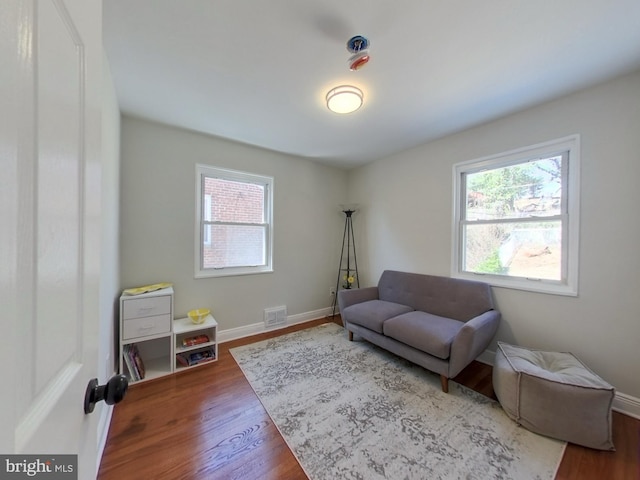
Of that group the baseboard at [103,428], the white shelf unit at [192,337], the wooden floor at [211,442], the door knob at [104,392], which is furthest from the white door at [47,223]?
the white shelf unit at [192,337]

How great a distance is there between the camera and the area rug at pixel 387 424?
4.42ft

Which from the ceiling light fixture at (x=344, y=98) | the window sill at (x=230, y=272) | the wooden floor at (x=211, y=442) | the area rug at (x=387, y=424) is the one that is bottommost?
the wooden floor at (x=211, y=442)

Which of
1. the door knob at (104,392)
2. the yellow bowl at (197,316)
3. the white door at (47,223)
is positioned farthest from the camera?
the yellow bowl at (197,316)

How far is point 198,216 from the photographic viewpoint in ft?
9.10

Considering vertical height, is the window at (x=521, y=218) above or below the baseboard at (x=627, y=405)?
above

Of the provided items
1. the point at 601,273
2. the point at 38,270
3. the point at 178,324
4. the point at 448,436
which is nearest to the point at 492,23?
the point at 601,273

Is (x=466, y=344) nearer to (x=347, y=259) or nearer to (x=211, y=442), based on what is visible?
(x=211, y=442)

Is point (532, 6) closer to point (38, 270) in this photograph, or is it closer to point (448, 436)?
point (38, 270)

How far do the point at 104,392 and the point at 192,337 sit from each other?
220cm

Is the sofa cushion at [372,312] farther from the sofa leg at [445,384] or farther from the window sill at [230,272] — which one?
the window sill at [230,272]

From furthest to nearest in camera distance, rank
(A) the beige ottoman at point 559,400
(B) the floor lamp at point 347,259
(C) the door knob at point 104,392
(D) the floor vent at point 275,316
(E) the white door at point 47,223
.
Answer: (B) the floor lamp at point 347,259, (D) the floor vent at point 275,316, (A) the beige ottoman at point 559,400, (C) the door knob at point 104,392, (E) the white door at point 47,223

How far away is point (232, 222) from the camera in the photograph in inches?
119

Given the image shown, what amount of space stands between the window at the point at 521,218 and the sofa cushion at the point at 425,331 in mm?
712

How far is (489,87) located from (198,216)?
3.07 m
